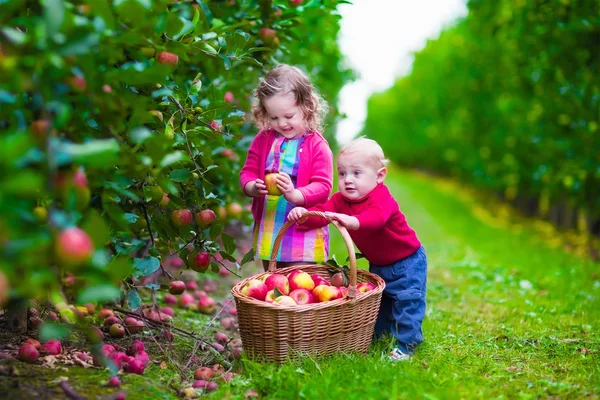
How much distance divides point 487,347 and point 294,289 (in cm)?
120

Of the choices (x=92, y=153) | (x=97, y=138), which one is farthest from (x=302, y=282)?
(x=92, y=153)

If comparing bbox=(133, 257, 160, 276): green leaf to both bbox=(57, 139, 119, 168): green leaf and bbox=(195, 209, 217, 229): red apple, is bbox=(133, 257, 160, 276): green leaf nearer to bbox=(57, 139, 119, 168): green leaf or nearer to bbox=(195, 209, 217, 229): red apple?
bbox=(195, 209, 217, 229): red apple

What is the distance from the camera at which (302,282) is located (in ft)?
10.3

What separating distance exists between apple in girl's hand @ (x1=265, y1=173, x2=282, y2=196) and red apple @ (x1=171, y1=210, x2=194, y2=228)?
1.71 feet

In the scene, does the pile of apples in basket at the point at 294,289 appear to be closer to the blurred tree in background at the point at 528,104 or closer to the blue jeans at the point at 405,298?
the blue jeans at the point at 405,298

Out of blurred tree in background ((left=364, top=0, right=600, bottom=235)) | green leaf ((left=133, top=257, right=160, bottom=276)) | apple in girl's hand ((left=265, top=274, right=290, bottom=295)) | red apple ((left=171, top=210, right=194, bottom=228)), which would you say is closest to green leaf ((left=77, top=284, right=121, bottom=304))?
green leaf ((left=133, top=257, right=160, bottom=276))

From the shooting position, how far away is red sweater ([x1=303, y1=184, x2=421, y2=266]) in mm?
3262

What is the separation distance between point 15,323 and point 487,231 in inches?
357

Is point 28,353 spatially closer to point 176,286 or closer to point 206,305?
point 176,286

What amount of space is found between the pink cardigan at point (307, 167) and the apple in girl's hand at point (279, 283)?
15.9 inches

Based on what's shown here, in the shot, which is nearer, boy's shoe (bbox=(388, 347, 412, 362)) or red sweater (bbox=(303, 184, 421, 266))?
boy's shoe (bbox=(388, 347, 412, 362))

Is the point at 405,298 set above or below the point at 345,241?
below

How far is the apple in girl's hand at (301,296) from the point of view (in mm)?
2996

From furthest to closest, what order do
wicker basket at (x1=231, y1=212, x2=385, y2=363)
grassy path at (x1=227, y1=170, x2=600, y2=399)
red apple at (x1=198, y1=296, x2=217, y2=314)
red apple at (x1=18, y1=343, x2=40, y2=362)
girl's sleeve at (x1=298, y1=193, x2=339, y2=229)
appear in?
red apple at (x1=198, y1=296, x2=217, y2=314)
girl's sleeve at (x1=298, y1=193, x2=339, y2=229)
wicker basket at (x1=231, y1=212, x2=385, y2=363)
grassy path at (x1=227, y1=170, x2=600, y2=399)
red apple at (x1=18, y1=343, x2=40, y2=362)
